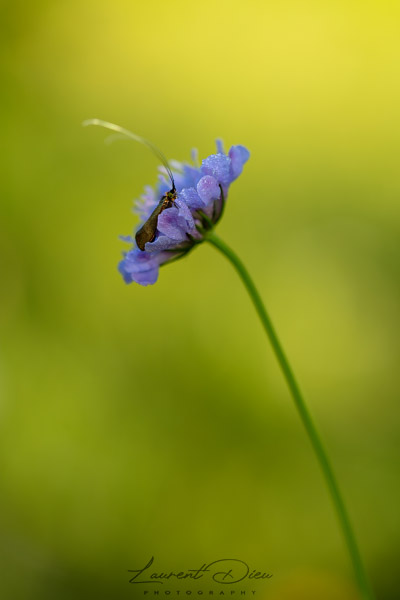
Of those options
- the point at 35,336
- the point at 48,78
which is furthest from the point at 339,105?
the point at 35,336

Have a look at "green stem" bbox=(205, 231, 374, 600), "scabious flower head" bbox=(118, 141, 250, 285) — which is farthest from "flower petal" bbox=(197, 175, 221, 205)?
"green stem" bbox=(205, 231, 374, 600)

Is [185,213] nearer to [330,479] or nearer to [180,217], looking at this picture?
[180,217]

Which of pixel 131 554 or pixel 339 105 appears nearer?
pixel 131 554

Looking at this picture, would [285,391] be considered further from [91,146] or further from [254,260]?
[91,146]

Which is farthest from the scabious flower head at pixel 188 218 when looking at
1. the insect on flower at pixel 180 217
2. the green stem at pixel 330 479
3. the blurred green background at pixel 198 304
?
the blurred green background at pixel 198 304

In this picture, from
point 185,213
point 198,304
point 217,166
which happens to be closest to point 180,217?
point 185,213

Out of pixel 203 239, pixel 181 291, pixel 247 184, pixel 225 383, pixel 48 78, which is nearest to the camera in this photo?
pixel 203 239

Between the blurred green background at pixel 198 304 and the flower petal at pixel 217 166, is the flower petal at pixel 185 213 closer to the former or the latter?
the flower petal at pixel 217 166

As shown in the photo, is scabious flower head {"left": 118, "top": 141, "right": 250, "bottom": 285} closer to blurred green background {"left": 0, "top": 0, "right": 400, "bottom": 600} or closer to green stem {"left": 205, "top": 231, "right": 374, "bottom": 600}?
green stem {"left": 205, "top": 231, "right": 374, "bottom": 600}
